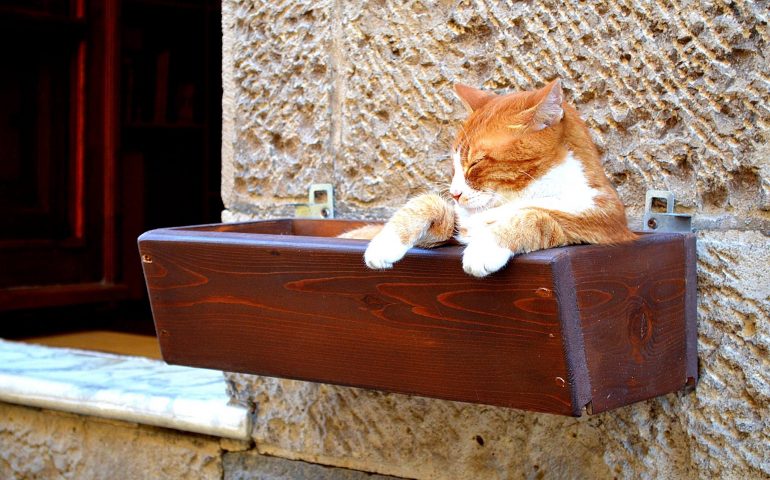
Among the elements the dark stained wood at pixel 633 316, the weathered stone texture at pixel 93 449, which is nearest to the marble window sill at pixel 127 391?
the weathered stone texture at pixel 93 449

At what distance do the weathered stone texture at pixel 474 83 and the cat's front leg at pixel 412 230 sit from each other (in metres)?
0.38

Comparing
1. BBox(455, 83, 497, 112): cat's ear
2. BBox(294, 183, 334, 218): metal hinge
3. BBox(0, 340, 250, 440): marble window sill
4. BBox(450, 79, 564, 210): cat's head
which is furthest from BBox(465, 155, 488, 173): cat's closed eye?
BBox(0, 340, 250, 440): marble window sill

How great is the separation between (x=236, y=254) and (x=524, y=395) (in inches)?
20.1

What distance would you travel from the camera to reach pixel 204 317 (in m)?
1.43

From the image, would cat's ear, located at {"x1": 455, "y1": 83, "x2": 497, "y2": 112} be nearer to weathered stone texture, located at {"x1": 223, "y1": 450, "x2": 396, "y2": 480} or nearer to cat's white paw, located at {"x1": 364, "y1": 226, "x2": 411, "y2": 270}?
cat's white paw, located at {"x1": 364, "y1": 226, "x2": 411, "y2": 270}

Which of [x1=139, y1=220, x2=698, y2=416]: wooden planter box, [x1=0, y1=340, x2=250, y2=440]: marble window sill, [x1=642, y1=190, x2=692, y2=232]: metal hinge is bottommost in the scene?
[x1=0, y1=340, x2=250, y2=440]: marble window sill

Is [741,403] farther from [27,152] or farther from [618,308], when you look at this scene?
[27,152]

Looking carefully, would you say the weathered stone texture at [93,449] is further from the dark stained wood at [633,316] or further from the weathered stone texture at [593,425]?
the dark stained wood at [633,316]

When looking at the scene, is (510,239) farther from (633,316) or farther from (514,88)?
(514,88)

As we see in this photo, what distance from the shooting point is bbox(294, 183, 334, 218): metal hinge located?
1826 millimetres

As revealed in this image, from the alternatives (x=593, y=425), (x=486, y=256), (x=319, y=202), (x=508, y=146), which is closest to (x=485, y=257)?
(x=486, y=256)

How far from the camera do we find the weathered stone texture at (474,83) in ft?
4.51

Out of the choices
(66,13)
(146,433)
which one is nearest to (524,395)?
(146,433)

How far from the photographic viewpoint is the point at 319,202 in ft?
6.04
